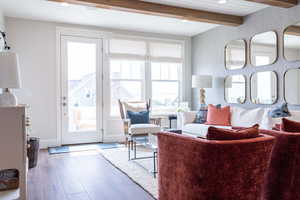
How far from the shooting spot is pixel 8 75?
2.50 metres

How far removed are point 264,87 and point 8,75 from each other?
158 inches

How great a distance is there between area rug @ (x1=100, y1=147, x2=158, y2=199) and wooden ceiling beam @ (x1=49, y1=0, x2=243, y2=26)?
Answer: 2.46 meters

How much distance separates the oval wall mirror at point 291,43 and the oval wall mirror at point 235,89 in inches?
39.8

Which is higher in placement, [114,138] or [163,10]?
[163,10]

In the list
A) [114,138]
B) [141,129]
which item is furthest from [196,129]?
[114,138]

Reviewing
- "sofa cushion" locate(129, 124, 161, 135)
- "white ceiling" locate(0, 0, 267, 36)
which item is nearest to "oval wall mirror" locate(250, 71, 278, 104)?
"white ceiling" locate(0, 0, 267, 36)

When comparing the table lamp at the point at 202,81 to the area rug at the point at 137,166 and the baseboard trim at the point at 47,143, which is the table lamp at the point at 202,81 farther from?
the baseboard trim at the point at 47,143

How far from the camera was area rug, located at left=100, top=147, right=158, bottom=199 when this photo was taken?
9.59ft

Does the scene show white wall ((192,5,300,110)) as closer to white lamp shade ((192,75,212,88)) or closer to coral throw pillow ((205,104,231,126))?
white lamp shade ((192,75,212,88))

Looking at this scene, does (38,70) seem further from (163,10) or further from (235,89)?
(235,89)

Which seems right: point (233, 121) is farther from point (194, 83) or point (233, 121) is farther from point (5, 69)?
point (5, 69)

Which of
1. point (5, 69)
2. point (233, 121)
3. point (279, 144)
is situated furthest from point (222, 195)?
point (233, 121)

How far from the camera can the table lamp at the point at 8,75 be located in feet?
8.09

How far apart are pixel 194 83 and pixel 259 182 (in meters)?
3.74
